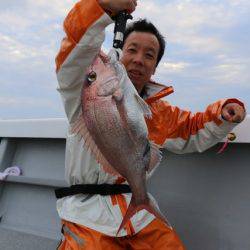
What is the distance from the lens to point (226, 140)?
3203 mm

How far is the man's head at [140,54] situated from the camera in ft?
9.59

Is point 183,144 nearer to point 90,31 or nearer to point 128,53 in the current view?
point 128,53

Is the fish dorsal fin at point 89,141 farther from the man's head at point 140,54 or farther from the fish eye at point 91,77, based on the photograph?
the man's head at point 140,54

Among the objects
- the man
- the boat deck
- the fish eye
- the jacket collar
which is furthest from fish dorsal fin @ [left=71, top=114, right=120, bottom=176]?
the boat deck

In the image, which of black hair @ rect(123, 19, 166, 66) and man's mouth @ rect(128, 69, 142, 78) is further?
black hair @ rect(123, 19, 166, 66)

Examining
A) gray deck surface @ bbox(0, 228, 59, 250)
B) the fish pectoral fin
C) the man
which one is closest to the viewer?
the fish pectoral fin

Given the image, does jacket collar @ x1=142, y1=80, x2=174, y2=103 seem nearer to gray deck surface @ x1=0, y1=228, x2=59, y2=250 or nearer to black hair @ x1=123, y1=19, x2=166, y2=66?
black hair @ x1=123, y1=19, x2=166, y2=66

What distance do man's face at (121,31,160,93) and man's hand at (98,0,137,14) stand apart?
0.68m

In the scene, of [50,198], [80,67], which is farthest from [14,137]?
[80,67]

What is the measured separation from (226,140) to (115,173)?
49.2 inches

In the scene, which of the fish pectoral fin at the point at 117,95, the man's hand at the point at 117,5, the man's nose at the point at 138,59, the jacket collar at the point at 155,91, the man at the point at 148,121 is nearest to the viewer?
the fish pectoral fin at the point at 117,95

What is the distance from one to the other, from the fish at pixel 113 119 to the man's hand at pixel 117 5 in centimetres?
21

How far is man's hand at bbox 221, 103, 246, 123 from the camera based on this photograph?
3.00m

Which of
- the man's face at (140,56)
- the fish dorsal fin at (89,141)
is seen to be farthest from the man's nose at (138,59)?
the fish dorsal fin at (89,141)
